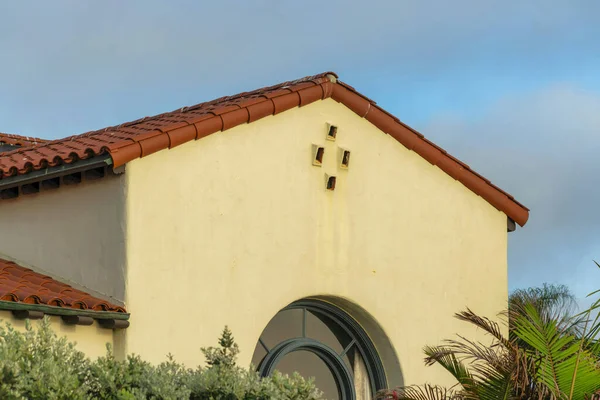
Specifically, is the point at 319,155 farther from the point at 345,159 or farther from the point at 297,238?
the point at 297,238

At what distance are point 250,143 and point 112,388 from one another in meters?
5.13

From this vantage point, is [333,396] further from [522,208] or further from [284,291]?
[522,208]

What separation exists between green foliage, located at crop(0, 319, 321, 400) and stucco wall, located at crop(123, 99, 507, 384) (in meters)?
2.74

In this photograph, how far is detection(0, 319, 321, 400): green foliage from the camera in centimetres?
770

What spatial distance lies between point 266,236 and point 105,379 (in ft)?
15.6

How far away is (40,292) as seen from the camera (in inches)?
426

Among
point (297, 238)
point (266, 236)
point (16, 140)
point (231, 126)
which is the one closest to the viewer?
point (231, 126)

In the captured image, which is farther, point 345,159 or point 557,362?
point 345,159

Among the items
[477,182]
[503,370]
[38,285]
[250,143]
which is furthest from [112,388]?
[477,182]

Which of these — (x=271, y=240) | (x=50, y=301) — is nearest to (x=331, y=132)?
(x=271, y=240)

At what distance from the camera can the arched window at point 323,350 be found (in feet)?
43.7

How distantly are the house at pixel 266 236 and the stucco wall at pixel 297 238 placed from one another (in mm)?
22

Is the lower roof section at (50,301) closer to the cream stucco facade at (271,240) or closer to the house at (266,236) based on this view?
the house at (266,236)

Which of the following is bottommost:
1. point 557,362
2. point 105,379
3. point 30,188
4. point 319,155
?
point 105,379
